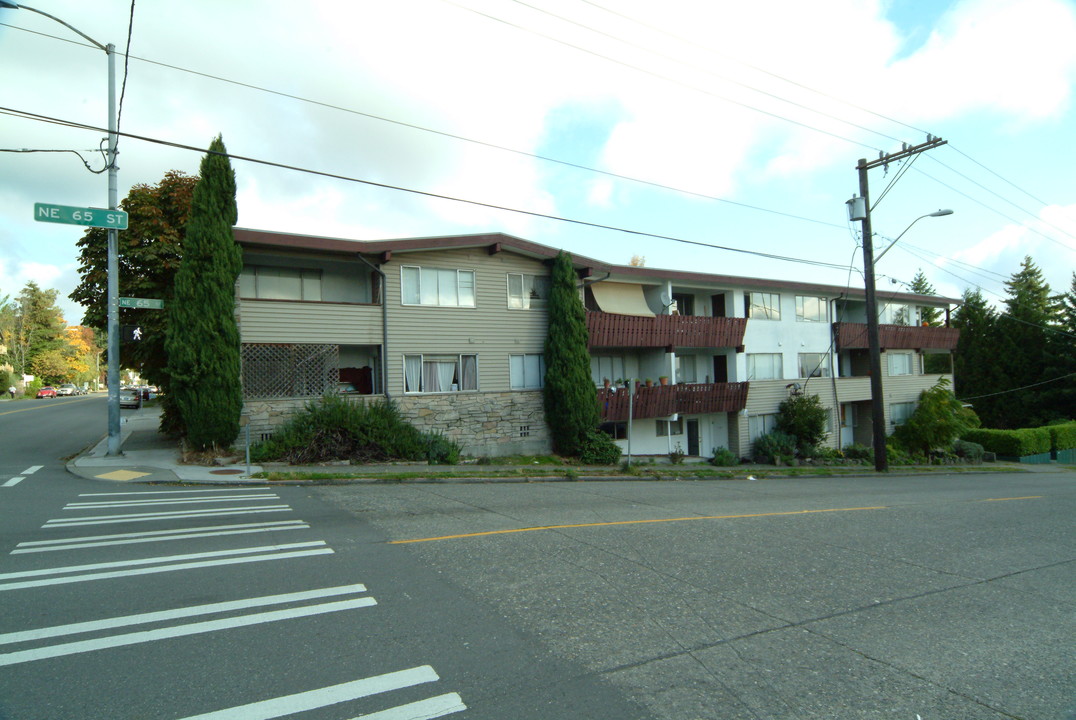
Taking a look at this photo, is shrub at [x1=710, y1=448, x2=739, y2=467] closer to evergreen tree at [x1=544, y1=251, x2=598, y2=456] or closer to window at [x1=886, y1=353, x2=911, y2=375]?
evergreen tree at [x1=544, y1=251, x2=598, y2=456]

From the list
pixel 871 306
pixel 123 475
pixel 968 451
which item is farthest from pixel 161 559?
pixel 968 451

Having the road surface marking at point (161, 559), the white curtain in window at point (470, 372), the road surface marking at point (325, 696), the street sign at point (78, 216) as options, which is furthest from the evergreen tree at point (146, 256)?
the road surface marking at point (325, 696)

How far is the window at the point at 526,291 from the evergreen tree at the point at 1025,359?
142ft

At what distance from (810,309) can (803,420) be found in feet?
22.9

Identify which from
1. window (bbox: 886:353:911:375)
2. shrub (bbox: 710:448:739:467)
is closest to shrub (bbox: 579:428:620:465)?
shrub (bbox: 710:448:739:467)

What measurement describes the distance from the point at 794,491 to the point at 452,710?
15262mm

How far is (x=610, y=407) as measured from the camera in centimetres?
2453

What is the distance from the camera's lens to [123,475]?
14289 mm

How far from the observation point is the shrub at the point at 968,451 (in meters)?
37.6

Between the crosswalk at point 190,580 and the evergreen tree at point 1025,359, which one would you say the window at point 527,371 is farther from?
the evergreen tree at point 1025,359

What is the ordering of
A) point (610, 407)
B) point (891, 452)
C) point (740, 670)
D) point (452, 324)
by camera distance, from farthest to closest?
point (891, 452), point (610, 407), point (452, 324), point (740, 670)

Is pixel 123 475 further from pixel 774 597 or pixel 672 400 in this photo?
pixel 672 400

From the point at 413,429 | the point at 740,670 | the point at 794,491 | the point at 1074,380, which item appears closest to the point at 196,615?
the point at 740,670

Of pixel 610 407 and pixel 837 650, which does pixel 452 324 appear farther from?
pixel 837 650
